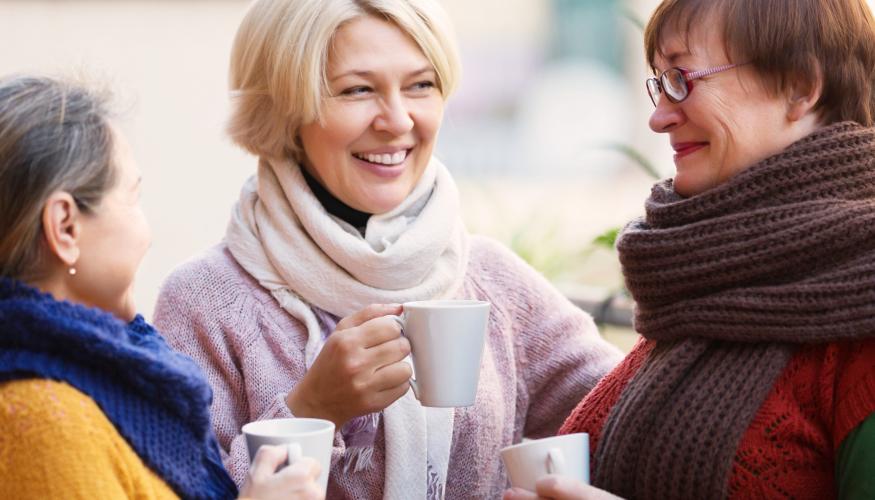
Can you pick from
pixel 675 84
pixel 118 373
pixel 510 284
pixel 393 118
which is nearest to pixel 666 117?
pixel 675 84

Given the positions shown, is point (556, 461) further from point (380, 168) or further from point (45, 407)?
point (380, 168)

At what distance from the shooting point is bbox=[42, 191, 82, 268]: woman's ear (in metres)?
1.27

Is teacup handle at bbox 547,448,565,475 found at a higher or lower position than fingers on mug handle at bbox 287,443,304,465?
lower

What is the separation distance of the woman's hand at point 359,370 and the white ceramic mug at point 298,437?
27cm

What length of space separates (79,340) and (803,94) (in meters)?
1.01

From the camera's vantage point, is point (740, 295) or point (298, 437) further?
point (740, 295)

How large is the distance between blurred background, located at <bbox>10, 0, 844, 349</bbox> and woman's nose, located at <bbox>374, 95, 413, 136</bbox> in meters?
0.32

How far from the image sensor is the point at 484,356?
6.76 feet

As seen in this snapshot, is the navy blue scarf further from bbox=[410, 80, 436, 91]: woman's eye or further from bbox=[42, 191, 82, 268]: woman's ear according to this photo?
bbox=[410, 80, 436, 91]: woman's eye

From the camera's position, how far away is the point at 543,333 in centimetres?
212

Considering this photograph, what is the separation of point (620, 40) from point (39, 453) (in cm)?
1007

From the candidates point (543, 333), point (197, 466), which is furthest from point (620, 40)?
point (197, 466)

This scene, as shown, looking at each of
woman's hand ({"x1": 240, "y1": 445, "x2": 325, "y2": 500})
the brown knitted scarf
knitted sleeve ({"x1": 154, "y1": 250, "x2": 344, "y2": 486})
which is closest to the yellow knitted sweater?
woman's hand ({"x1": 240, "y1": 445, "x2": 325, "y2": 500})

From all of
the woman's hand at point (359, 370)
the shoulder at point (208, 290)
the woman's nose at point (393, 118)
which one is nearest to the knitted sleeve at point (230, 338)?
the shoulder at point (208, 290)
